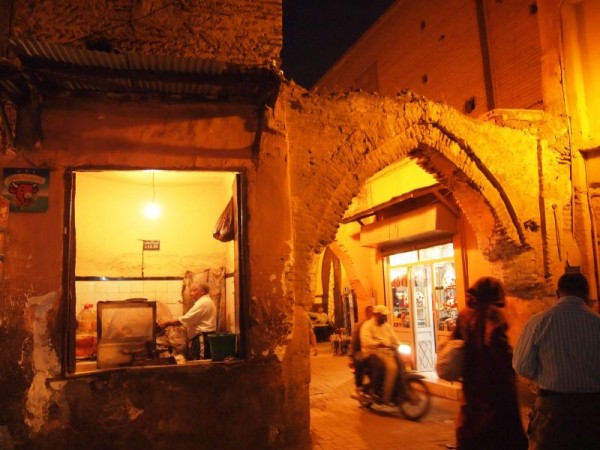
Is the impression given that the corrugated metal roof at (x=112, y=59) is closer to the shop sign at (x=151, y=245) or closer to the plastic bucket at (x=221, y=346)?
the plastic bucket at (x=221, y=346)

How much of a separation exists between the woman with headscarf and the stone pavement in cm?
236

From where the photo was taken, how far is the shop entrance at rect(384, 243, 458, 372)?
10.6 m

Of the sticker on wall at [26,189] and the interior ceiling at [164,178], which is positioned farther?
the interior ceiling at [164,178]

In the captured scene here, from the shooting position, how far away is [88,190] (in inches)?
321

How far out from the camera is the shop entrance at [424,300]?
1061 cm

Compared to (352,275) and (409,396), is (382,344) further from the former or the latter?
(352,275)

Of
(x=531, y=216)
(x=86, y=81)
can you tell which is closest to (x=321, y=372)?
(x=531, y=216)

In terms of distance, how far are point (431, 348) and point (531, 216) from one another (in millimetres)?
3882

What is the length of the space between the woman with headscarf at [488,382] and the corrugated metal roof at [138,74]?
3.38 metres

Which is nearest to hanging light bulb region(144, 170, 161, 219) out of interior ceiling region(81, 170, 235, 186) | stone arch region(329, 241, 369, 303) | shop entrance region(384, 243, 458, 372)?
interior ceiling region(81, 170, 235, 186)

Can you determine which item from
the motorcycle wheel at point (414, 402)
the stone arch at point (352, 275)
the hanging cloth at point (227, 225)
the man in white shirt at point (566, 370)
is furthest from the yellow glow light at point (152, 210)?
the man in white shirt at point (566, 370)

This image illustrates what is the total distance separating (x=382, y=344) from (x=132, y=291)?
410cm

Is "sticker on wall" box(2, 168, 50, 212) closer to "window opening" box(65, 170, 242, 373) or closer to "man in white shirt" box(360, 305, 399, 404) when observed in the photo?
"window opening" box(65, 170, 242, 373)

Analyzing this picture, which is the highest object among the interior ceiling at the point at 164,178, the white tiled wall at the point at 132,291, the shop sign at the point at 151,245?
the interior ceiling at the point at 164,178
